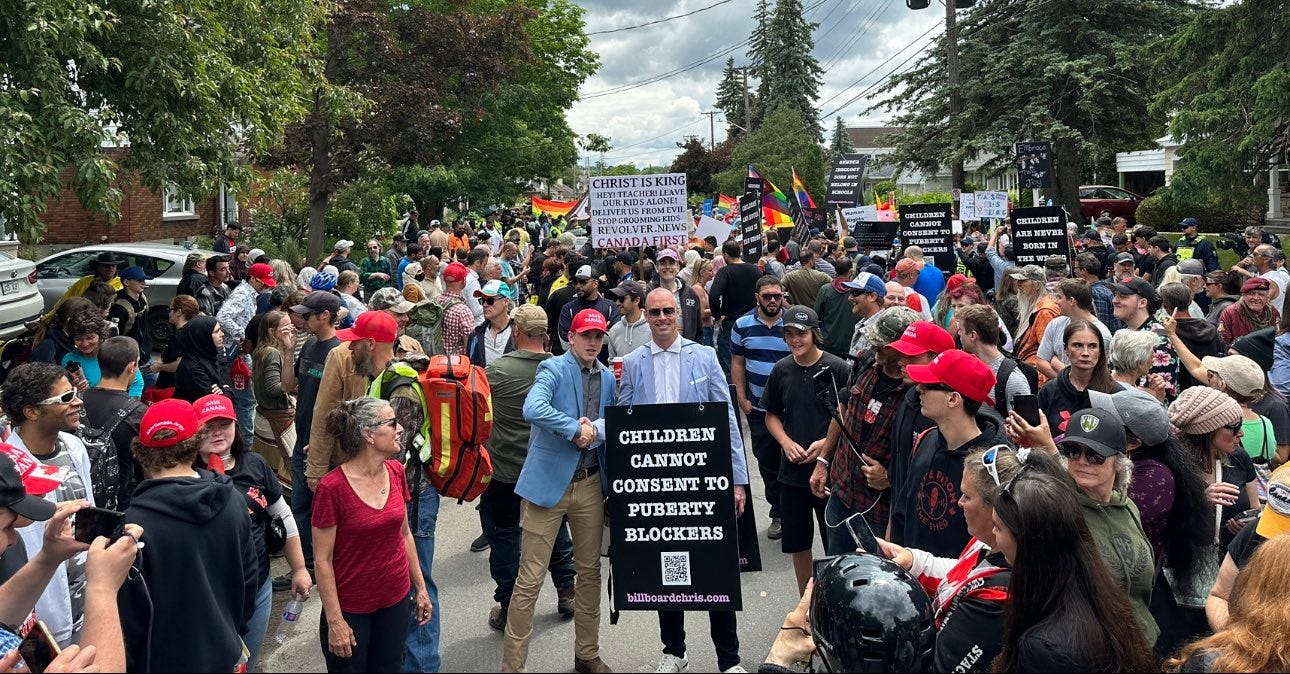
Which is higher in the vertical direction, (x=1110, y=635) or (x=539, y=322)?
(x=539, y=322)

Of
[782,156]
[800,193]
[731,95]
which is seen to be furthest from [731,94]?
[800,193]

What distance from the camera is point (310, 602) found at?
22.9 feet

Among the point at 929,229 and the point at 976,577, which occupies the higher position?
the point at 929,229

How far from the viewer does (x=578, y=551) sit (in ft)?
18.6

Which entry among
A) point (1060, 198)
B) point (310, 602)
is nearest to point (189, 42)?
point (310, 602)

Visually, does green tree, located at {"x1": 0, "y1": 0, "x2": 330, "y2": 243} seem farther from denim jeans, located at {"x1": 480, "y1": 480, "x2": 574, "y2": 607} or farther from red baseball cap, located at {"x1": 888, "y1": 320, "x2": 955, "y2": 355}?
red baseball cap, located at {"x1": 888, "y1": 320, "x2": 955, "y2": 355}

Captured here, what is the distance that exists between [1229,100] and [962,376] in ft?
71.9

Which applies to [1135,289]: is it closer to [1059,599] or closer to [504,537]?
[504,537]

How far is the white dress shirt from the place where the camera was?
587cm

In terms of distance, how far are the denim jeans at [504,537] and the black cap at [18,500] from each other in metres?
3.25

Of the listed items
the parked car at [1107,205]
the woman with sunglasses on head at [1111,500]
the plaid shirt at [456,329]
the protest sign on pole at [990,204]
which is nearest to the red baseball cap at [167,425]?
the woman with sunglasses on head at [1111,500]

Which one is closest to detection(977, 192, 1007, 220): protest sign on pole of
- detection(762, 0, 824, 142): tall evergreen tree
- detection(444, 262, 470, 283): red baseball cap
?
detection(444, 262, 470, 283): red baseball cap

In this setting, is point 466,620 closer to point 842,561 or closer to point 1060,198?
point 842,561

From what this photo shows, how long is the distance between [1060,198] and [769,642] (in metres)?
29.7
